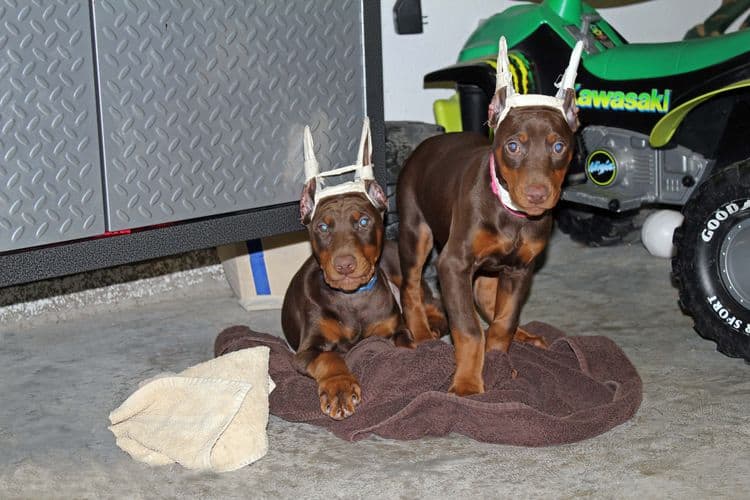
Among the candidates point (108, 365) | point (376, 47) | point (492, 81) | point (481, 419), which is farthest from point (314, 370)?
point (492, 81)

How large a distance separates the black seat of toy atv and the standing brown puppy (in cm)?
102

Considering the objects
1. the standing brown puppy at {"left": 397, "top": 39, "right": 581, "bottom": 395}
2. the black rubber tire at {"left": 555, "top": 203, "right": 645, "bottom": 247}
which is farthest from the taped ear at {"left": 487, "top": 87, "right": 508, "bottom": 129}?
the black rubber tire at {"left": 555, "top": 203, "right": 645, "bottom": 247}

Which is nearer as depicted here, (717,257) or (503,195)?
(503,195)

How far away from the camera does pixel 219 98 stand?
3.46m

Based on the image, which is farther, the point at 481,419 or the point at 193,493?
the point at 481,419

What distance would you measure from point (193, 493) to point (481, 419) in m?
0.90

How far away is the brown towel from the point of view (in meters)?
3.05

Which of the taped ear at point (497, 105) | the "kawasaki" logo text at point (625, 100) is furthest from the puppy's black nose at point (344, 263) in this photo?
the "kawasaki" logo text at point (625, 100)

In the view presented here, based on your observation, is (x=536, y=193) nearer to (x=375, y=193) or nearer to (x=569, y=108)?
(x=569, y=108)

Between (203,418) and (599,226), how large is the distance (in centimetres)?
327

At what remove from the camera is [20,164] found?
300 centimetres

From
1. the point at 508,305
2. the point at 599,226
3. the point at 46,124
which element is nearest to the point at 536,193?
the point at 508,305

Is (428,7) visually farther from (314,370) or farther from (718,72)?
(314,370)

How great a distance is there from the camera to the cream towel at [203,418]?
116 inches
